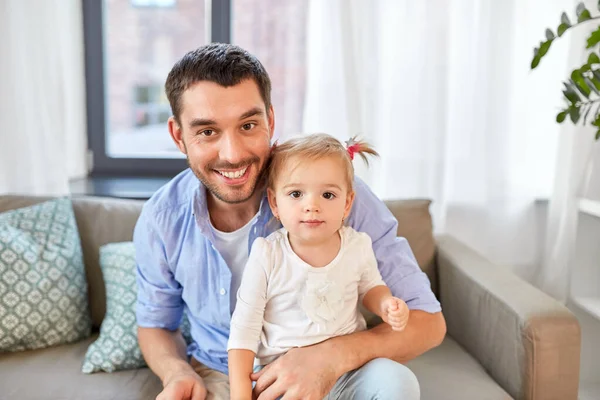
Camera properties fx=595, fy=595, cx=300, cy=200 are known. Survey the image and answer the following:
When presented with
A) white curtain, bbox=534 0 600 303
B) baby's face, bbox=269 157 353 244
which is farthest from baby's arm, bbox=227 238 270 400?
white curtain, bbox=534 0 600 303

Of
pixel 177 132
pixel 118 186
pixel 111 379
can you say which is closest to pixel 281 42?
pixel 118 186

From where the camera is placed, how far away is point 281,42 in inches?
99.7

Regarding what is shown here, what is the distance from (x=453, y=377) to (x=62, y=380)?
1114 mm

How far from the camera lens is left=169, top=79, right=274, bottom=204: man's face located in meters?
1.36

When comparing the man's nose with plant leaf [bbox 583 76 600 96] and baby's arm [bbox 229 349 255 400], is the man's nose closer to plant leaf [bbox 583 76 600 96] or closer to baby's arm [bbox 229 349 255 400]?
baby's arm [bbox 229 349 255 400]

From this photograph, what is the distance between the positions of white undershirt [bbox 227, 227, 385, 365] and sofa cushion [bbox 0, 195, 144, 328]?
88 centimetres

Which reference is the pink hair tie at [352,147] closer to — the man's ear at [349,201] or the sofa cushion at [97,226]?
the man's ear at [349,201]

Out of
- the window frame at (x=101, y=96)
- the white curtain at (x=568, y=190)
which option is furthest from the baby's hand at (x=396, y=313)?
the window frame at (x=101, y=96)

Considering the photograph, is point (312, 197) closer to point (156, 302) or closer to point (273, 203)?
point (273, 203)

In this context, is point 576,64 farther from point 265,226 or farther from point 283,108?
point 265,226

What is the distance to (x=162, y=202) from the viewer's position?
1592mm

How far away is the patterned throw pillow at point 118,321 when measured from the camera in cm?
176

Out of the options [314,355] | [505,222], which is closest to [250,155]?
[314,355]

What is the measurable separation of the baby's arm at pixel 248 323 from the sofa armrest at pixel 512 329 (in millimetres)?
707
